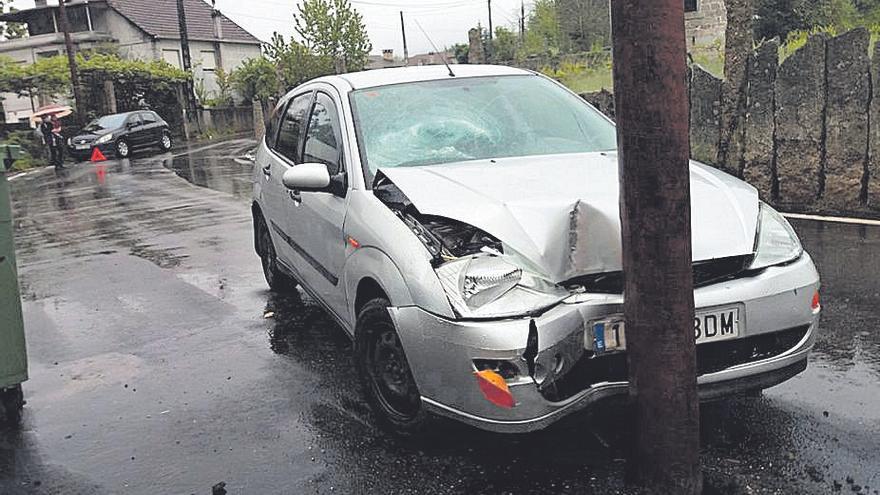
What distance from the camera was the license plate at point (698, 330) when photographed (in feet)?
11.2

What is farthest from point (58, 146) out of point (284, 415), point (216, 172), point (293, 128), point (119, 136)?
point (284, 415)

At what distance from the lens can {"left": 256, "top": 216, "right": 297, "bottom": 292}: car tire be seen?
7.07 metres

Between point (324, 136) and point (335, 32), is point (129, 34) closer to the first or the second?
point (335, 32)

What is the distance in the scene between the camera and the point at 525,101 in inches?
207

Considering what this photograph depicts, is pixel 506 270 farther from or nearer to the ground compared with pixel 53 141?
farther from the ground

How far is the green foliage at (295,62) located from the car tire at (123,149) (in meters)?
11.2

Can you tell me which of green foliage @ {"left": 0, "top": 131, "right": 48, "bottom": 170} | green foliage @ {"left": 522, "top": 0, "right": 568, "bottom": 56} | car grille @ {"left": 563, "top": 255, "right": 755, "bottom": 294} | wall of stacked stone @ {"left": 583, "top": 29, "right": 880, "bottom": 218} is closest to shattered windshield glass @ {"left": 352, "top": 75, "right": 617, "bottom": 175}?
car grille @ {"left": 563, "top": 255, "right": 755, "bottom": 294}

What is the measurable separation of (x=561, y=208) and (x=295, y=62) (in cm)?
3842

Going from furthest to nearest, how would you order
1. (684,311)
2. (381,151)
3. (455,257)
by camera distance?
1. (381,151)
2. (455,257)
3. (684,311)

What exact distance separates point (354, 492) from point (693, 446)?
1.39 m

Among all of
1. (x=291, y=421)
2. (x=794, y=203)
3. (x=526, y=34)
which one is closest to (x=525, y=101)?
(x=291, y=421)

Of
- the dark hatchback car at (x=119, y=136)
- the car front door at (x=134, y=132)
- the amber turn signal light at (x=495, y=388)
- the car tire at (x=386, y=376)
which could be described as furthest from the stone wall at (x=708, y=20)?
the amber turn signal light at (x=495, y=388)

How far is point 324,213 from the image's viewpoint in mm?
4914

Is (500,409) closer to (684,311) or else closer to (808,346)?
(684,311)
